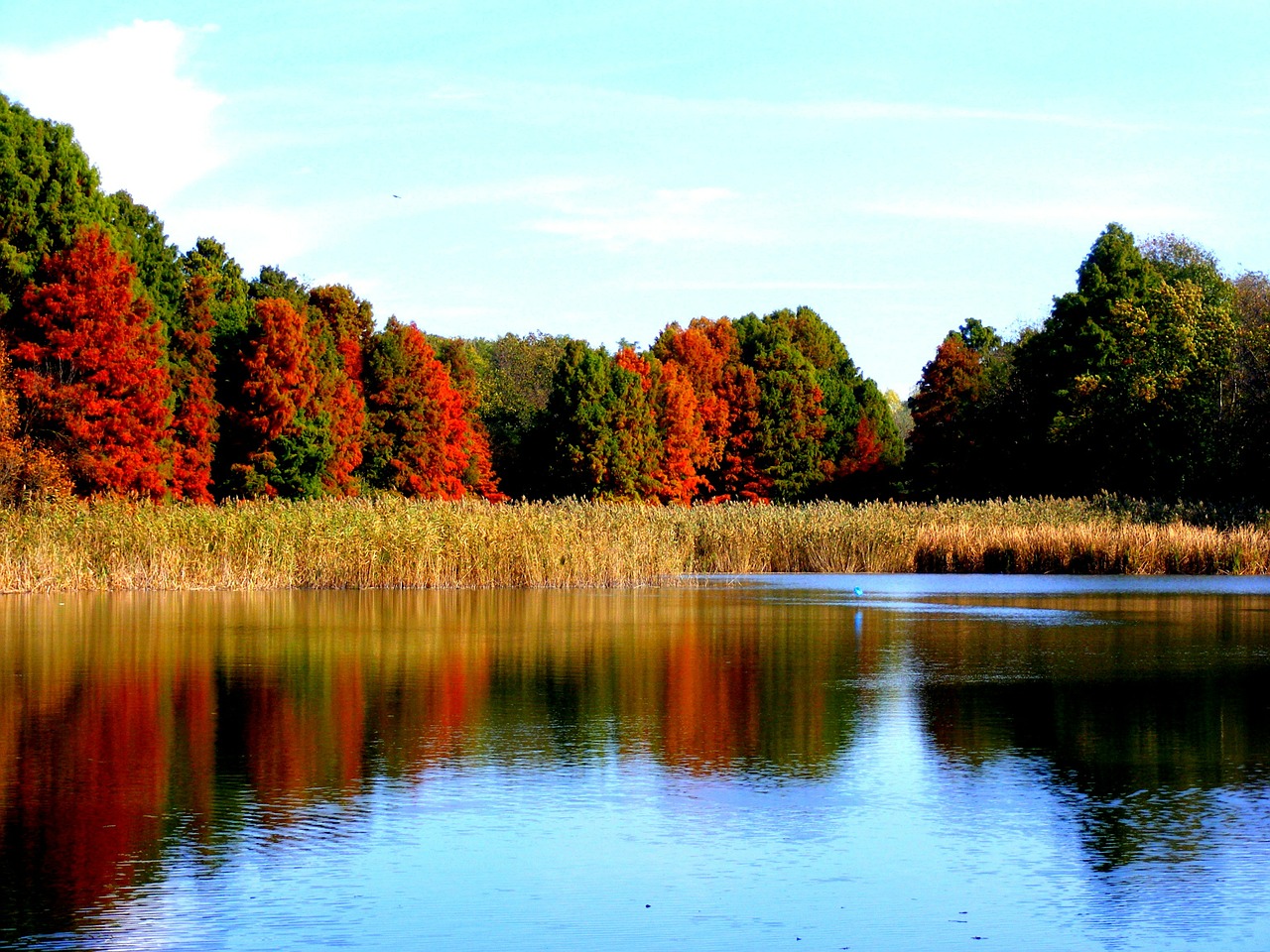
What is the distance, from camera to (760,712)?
10211 mm

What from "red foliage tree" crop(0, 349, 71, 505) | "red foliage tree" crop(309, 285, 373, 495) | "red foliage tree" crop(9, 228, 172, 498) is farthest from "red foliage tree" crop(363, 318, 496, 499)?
"red foliage tree" crop(0, 349, 71, 505)

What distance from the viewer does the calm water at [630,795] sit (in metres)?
5.09

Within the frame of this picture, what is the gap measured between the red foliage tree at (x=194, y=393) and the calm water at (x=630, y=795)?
31.5 m

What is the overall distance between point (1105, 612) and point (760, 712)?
12279 millimetres

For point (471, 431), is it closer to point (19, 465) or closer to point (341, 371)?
point (341, 371)

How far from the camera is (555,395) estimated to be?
6562 cm

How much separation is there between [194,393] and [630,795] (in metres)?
43.0

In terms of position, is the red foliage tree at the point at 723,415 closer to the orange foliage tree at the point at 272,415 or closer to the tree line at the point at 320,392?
the tree line at the point at 320,392

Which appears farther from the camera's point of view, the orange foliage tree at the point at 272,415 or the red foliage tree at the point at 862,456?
the red foliage tree at the point at 862,456

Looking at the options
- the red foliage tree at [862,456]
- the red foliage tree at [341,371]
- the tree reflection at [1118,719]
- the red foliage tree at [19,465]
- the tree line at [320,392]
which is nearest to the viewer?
the tree reflection at [1118,719]

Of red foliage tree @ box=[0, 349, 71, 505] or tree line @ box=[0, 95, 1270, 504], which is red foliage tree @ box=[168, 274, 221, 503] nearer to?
tree line @ box=[0, 95, 1270, 504]

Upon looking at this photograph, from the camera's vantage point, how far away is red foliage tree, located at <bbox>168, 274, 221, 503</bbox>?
4575 cm

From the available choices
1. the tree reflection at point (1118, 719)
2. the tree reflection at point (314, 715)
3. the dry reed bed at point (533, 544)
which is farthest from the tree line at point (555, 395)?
the tree reflection at point (1118, 719)

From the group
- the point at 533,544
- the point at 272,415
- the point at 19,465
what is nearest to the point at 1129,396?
the point at 272,415
